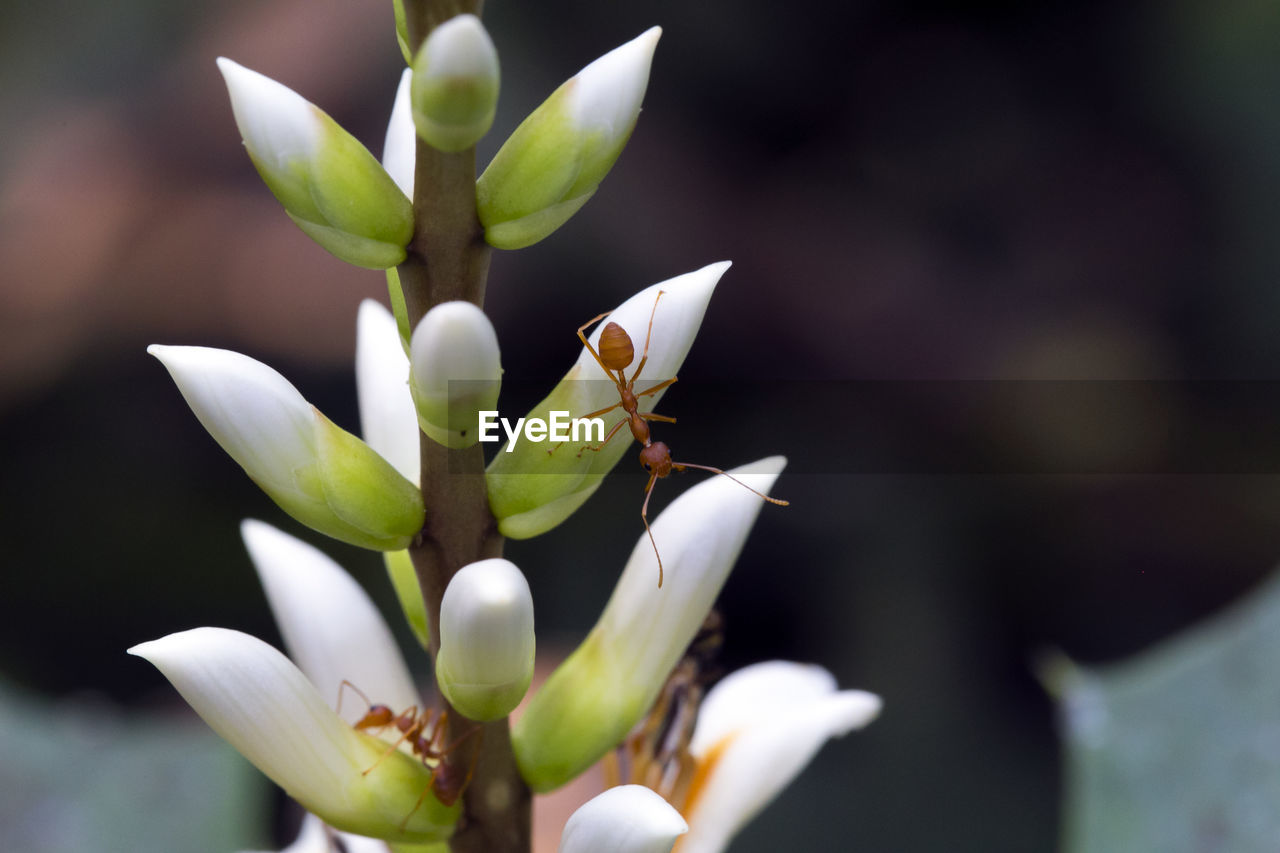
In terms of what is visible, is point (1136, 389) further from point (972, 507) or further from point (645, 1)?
point (645, 1)

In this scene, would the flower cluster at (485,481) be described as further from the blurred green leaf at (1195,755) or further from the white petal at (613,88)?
the blurred green leaf at (1195,755)

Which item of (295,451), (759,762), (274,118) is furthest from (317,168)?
(759,762)

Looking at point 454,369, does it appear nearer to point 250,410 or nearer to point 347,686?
point 250,410

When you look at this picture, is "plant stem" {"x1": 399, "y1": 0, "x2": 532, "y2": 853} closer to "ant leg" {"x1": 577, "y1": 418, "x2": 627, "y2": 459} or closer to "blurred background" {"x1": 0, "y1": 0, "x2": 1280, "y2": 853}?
"ant leg" {"x1": 577, "y1": 418, "x2": 627, "y2": 459}

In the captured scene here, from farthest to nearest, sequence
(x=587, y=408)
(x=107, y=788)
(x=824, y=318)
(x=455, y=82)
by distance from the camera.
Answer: (x=824, y=318) < (x=107, y=788) < (x=587, y=408) < (x=455, y=82)

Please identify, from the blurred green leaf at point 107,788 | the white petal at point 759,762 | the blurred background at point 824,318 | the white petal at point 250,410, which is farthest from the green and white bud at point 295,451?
the blurred background at point 824,318

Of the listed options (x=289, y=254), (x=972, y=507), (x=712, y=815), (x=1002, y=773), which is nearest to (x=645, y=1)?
(x=289, y=254)
